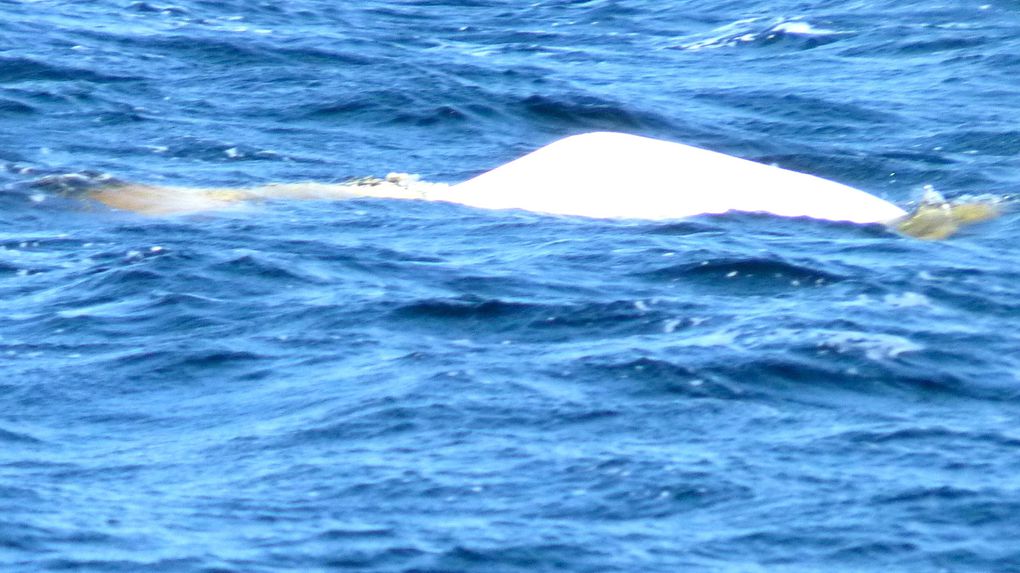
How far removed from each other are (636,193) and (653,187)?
0.47ft

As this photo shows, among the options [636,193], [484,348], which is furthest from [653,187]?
[484,348]

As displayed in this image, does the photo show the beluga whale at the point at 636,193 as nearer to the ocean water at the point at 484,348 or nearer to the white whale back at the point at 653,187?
the white whale back at the point at 653,187

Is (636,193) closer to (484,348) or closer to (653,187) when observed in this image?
(653,187)

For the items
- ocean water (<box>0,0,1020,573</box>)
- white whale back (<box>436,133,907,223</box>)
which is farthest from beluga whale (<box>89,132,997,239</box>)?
ocean water (<box>0,0,1020,573</box>)

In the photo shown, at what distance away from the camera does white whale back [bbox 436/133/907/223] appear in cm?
1358

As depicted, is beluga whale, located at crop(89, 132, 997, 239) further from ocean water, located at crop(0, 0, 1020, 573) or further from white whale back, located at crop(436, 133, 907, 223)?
ocean water, located at crop(0, 0, 1020, 573)

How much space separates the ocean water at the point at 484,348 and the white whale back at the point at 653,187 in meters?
0.34

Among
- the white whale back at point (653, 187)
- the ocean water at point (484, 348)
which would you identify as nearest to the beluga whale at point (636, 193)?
the white whale back at point (653, 187)

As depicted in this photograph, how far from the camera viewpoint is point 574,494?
7.47 metres

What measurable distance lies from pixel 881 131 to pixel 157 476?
11356mm

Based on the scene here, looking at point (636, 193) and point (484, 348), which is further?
point (636, 193)

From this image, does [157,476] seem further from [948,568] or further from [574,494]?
[948,568]

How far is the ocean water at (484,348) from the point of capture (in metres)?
7.17

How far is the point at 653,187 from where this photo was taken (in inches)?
541
